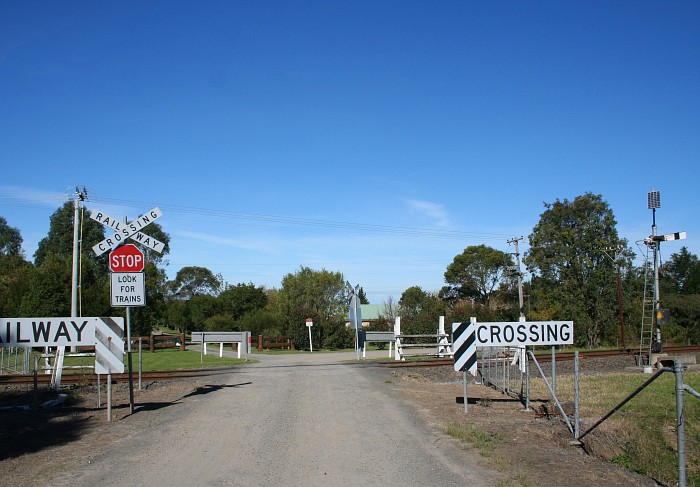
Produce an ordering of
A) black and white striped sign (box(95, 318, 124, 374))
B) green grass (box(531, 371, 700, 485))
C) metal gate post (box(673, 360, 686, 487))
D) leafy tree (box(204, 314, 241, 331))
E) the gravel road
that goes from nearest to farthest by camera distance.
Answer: metal gate post (box(673, 360, 686, 487)) → the gravel road → green grass (box(531, 371, 700, 485)) → black and white striped sign (box(95, 318, 124, 374)) → leafy tree (box(204, 314, 241, 331))

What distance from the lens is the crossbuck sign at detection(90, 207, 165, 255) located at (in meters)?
13.0

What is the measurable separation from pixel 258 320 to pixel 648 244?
32.2 metres

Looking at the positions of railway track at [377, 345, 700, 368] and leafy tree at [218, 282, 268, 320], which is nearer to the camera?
railway track at [377, 345, 700, 368]

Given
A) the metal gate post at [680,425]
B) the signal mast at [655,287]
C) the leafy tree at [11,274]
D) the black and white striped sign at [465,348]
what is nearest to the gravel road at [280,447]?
the black and white striped sign at [465,348]

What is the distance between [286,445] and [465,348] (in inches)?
172

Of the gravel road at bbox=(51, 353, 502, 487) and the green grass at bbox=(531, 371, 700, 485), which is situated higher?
the gravel road at bbox=(51, 353, 502, 487)

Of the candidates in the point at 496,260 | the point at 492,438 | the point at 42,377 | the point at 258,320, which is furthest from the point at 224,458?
the point at 496,260

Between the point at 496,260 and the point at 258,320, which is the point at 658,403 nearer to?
the point at 258,320

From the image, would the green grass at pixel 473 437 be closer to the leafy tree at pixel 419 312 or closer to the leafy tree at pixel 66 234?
the leafy tree at pixel 419 312

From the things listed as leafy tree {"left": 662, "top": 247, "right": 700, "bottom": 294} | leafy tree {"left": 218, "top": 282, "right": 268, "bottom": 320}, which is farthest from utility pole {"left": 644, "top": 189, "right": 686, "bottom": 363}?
leafy tree {"left": 662, "top": 247, "right": 700, "bottom": 294}

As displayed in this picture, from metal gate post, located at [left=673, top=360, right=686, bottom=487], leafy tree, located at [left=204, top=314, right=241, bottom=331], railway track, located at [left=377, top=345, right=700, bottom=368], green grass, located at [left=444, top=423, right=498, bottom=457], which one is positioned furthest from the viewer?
leafy tree, located at [left=204, top=314, right=241, bottom=331]

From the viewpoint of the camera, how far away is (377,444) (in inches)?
354

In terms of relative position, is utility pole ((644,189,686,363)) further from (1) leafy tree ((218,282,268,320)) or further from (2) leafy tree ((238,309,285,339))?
(1) leafy tree ((218,282,268,320))

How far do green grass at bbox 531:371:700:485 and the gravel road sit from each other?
2.35 meters
